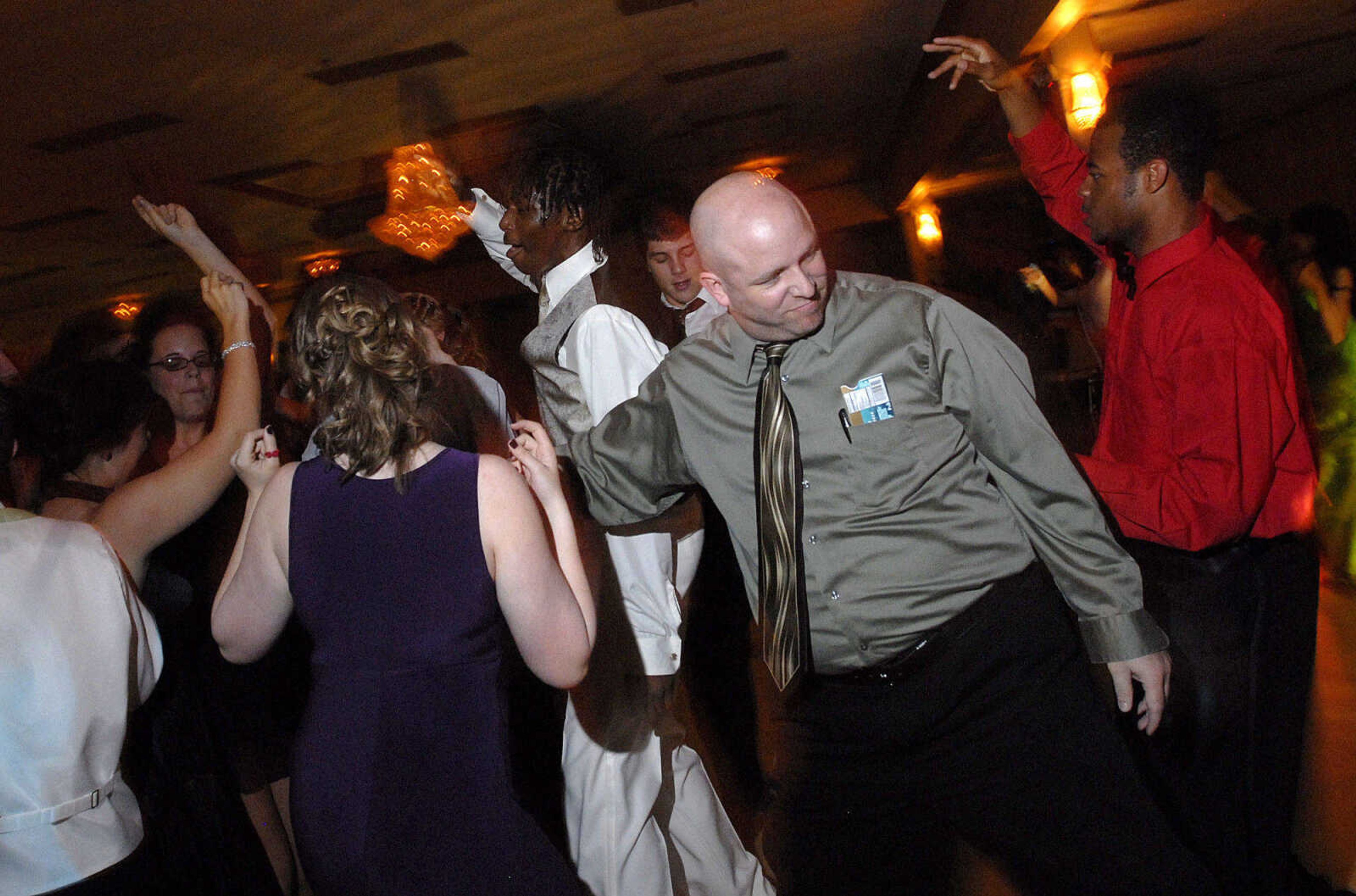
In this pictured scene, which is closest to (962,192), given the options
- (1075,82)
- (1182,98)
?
(1075,82)

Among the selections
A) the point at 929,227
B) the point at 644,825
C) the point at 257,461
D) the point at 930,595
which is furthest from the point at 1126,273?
the point at 929,227

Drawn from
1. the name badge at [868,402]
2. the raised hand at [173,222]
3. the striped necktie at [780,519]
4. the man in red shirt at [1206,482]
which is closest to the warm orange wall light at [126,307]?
the raised hand at [173,222]

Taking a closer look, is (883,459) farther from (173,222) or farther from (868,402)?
(173,222)

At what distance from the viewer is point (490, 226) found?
2.67 metres

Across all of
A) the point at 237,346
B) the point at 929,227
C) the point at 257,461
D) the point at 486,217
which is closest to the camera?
the point at 257,461

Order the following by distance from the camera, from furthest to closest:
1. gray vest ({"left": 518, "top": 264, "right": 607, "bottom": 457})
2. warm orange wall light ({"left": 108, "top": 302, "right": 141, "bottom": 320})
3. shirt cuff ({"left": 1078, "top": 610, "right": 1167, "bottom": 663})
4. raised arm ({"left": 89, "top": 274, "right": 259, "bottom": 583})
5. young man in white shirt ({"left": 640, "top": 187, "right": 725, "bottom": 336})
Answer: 1. warm orange wall light ({"left": 108, "top": 302, "right": 141, "bottom": 320})
2. young man in white shirt ({"left": 640, "top": 187, "right": 725, "bottom": 336})
3. gray vest ({"left": 518, "top": 264, "right": 607, "bottom": 457})
4. raised arm ({"left": 89, "top": 274, "right": 259, "bottom": 583})
5. shirt cuff ({"left": 1078, "top": 610, "right": 1167, "bottom": 663})

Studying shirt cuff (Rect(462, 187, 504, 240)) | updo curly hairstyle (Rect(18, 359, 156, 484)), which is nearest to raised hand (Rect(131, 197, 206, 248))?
updo curly hairstyle (Rect(18, 359, 156, 484))

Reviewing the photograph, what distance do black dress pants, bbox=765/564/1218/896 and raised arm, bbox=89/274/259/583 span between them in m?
1.29

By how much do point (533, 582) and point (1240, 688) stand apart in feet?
4.69

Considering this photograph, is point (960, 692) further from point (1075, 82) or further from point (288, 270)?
point (288, 270)

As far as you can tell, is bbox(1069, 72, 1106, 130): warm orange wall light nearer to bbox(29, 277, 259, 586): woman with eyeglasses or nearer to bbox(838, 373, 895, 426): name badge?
bbox(838, 373, 895, 426): name badge

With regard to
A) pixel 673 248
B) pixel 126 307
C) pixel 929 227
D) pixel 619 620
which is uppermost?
pixel 126 307

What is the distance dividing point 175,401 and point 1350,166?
1063cm

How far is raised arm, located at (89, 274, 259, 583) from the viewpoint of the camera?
183cm
